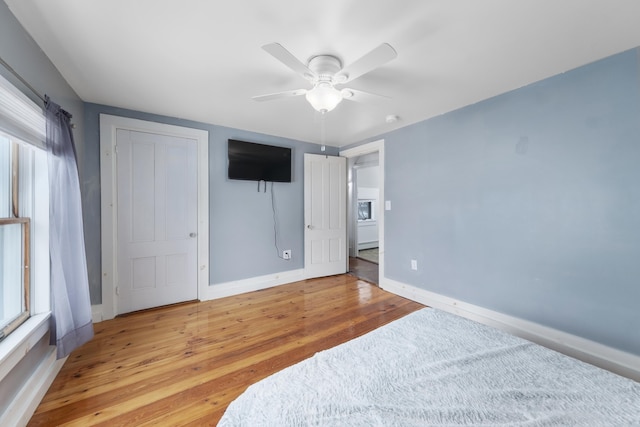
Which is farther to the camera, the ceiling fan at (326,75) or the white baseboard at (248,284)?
the white baseboard at (248,284)

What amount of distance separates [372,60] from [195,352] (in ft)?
8.27

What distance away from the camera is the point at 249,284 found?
3385mm


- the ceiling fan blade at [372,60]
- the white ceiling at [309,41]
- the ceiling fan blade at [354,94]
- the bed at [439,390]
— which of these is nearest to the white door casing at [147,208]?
the white ceiling at [309,41]

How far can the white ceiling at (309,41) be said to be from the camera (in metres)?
1.31

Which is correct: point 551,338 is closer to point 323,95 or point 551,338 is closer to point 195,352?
point 323,95

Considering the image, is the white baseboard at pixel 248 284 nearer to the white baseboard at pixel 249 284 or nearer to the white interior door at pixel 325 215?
the white baseboard at pixel 249 284

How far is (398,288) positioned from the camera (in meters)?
3.30

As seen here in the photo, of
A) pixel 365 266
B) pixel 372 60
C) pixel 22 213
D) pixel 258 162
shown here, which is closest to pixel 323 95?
pixel 372 60

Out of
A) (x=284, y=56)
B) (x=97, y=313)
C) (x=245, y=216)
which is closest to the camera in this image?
(x=284, y=56)

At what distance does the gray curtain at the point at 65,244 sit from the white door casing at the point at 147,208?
83 cm

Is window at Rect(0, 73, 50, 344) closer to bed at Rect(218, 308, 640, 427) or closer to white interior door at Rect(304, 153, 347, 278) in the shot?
bed at Rect(218, 308, 640, 427)

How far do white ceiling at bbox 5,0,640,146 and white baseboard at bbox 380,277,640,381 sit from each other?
2.12 m

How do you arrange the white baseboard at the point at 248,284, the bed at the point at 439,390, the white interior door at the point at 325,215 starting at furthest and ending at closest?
1. the white interior door at the point at 325,215
2. the white baseboard at the point at 248,284
3. the bed at the point at 439,390

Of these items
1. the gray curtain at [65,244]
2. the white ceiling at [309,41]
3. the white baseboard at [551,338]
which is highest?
the white ceiling at [309,41]
